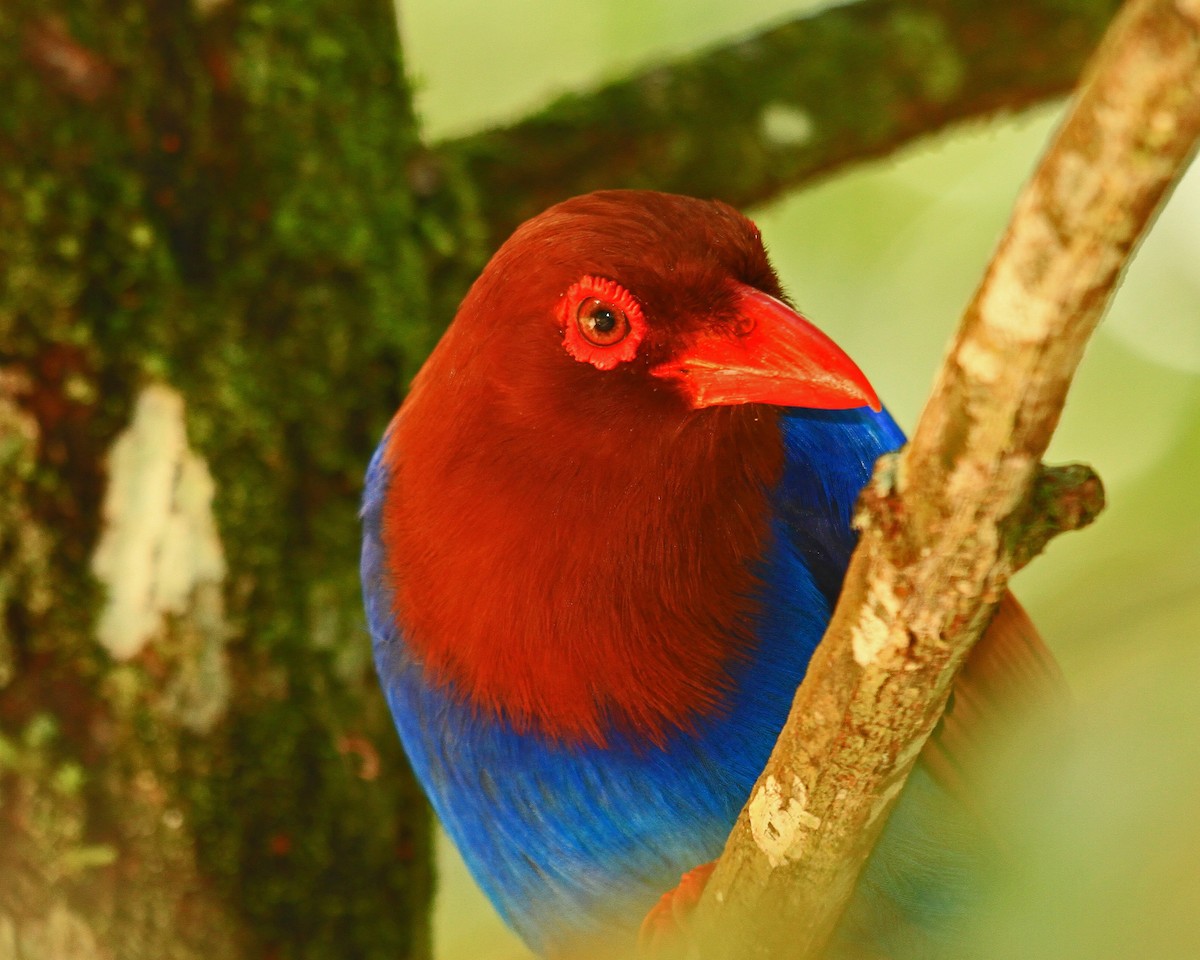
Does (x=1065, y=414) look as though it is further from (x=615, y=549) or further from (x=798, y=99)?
(x=615, y=549)

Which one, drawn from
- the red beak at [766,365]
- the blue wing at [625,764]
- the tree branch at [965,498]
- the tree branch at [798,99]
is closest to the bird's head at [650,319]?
the red beak at [766,365]

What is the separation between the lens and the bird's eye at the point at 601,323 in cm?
233

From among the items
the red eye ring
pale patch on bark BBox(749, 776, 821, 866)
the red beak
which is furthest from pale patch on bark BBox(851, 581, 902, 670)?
the red eye ring

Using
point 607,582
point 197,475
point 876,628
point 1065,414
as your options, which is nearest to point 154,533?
point 197,475

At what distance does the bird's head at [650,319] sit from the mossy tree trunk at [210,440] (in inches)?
29.6

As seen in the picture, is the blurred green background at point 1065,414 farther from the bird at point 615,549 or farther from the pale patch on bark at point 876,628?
the bird at point 615,549

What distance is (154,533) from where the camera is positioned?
9.17 feet

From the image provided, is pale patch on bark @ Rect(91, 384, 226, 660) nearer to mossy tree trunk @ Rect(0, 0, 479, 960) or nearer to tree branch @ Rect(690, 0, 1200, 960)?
mossy tree trunk @ Rect(0, 0, 479, 960)

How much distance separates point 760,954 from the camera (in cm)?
199

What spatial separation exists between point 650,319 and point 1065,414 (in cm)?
358

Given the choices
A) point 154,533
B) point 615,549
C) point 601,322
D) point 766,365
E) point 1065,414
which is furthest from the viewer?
point 1065,414

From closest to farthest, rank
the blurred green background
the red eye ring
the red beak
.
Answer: the blurred green background
the red beak
the red eye ring

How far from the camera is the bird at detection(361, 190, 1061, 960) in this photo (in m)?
2.32

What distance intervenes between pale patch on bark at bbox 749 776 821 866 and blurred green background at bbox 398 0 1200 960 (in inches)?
15.0
